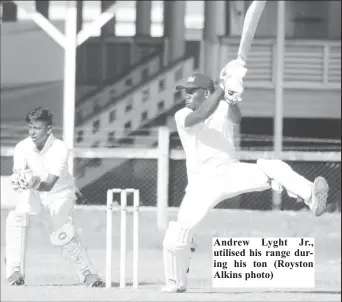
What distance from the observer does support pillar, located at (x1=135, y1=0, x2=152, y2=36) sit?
83.5 ft

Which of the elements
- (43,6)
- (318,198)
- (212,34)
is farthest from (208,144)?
(43,6)

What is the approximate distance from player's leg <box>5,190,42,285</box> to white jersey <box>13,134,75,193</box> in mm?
121

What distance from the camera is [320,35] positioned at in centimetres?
2569

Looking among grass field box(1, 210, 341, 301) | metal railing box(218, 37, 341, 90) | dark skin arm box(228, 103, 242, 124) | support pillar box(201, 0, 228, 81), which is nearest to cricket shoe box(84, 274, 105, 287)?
dark skin arm box(228, 103, 242, 124)

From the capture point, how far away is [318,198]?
18.6 ft

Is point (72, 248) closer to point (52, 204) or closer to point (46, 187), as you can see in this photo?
point (52, 204)

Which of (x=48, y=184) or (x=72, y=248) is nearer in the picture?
(x=48, y=184)

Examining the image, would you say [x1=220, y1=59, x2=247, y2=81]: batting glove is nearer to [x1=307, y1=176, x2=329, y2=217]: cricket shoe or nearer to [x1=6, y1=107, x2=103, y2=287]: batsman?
[x1=307, y1=176, x2=329, y2=217]: cricket shoe

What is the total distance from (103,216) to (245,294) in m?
8.29

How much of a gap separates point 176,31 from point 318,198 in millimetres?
17952

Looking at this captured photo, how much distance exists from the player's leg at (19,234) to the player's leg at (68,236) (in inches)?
3.6

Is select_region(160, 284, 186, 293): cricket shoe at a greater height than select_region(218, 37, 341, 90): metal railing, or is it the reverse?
select_region(218, 37, 341, 90): metal railing

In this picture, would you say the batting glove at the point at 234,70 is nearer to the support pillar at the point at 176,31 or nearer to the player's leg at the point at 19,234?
the player's leg at the point at 19,234

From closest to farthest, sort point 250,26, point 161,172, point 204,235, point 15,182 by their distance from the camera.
A: point 250,26
point 15,182
point 204,235
point 161,172
